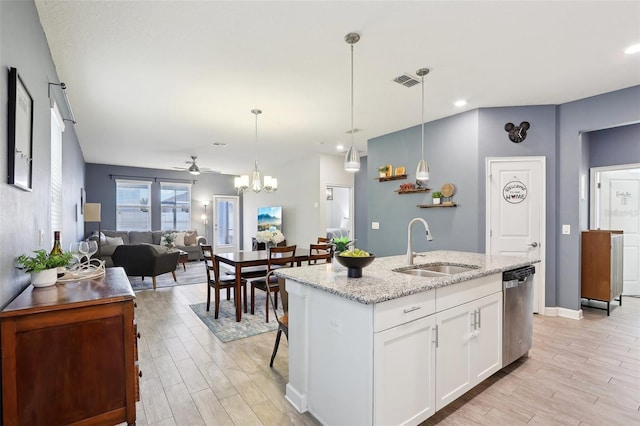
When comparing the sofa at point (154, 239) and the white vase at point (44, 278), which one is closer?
the white vase at point (44, 278)

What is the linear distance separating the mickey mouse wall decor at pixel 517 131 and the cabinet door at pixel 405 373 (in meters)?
3.36

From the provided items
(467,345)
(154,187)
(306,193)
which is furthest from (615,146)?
(154,187)

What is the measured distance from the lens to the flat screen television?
8.27 m

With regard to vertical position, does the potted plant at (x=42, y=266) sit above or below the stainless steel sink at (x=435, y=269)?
above

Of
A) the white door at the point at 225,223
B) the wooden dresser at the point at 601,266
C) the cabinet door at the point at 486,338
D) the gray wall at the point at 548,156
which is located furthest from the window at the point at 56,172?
the white door at the point at 225,223

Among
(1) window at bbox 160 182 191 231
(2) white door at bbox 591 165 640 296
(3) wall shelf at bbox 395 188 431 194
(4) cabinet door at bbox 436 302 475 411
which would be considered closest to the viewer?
(4) cabinet door at bbox 436 302 475 411

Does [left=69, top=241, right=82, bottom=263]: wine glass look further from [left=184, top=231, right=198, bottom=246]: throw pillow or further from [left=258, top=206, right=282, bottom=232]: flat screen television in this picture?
[left=184, top=231, right=198, bottom=246]: throw pillow

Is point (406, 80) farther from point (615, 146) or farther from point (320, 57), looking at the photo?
point (615, 146)

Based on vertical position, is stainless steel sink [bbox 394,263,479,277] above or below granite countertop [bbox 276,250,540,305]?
below

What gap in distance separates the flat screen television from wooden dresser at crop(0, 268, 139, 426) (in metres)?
6.21

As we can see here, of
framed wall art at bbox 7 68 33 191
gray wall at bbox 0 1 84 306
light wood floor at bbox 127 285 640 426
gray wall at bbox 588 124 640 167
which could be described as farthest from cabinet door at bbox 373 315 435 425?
gray wall at bbox 588 124 640 167

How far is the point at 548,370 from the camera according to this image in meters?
2.64

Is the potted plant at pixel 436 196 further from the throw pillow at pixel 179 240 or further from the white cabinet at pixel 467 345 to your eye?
the throw pillow at pixel 179 240

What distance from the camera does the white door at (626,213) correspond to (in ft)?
16.4
